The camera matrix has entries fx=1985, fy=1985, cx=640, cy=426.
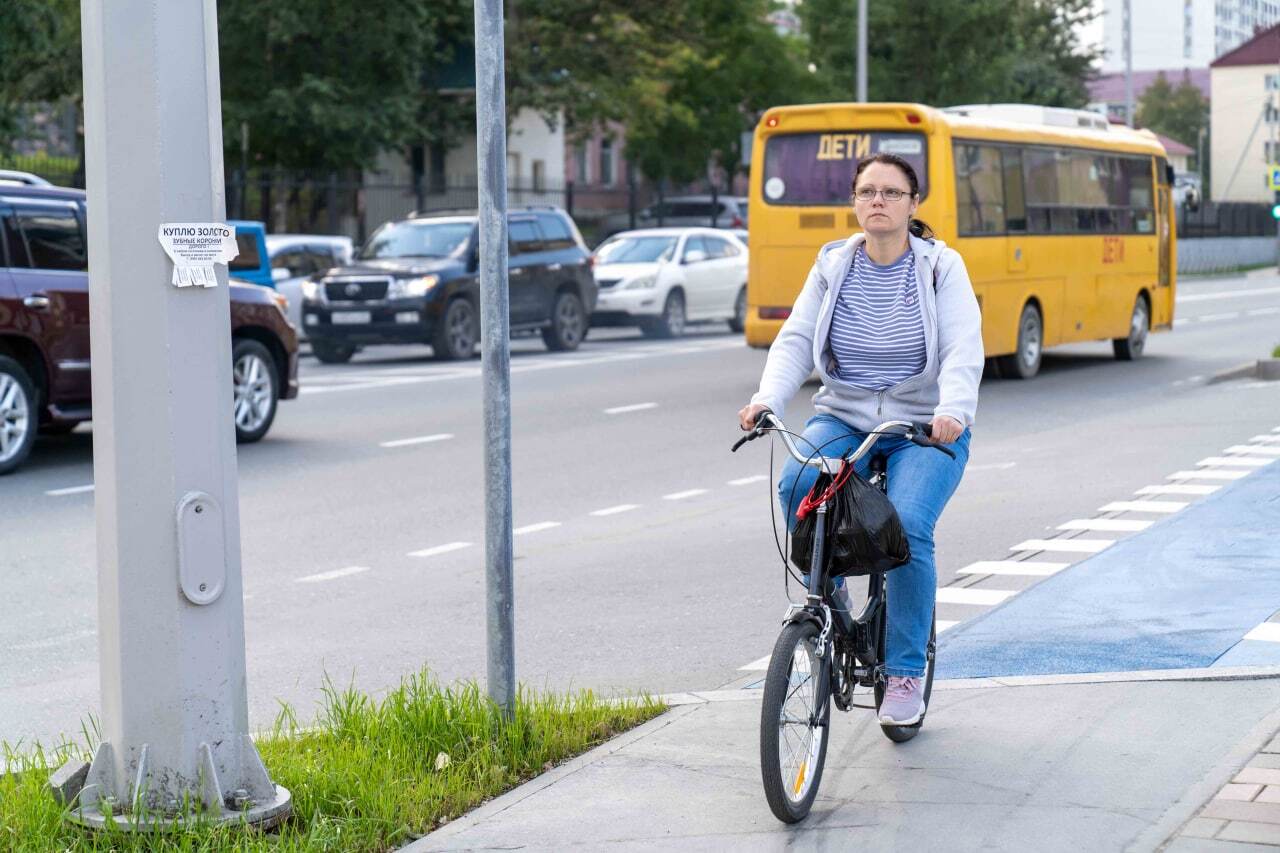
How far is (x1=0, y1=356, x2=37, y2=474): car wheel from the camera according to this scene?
1292 centimetres

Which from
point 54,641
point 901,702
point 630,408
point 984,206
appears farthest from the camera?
point 984,206

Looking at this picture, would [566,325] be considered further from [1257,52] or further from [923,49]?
[1257,52]

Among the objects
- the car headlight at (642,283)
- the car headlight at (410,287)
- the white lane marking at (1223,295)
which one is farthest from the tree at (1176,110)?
the car headlight at (410,287)

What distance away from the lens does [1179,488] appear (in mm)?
11594

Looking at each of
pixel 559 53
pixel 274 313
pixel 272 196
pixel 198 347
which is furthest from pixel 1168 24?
pixel 198 347

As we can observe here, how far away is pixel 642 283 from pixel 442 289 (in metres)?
5.47

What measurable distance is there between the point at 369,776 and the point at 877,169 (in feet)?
7.07

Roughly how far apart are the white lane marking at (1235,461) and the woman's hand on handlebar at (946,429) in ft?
25.9

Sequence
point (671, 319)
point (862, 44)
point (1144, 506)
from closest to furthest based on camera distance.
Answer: point (1144, 506) < point (671, 319) < point (862, 44)

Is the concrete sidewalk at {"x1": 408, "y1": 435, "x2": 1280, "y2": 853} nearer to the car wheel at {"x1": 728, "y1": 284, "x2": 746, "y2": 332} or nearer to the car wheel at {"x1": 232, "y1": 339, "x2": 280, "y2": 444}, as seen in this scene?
the car wheel at {"x1": 232, "y1": 339, "x2": 280, "y2": 444}

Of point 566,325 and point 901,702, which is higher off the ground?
point 566,325

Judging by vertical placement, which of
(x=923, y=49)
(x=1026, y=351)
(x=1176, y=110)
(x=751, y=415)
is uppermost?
(x=1176, y=110)

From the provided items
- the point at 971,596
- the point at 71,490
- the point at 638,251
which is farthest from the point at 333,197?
the point at 971,596

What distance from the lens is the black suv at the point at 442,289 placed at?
24625mm
